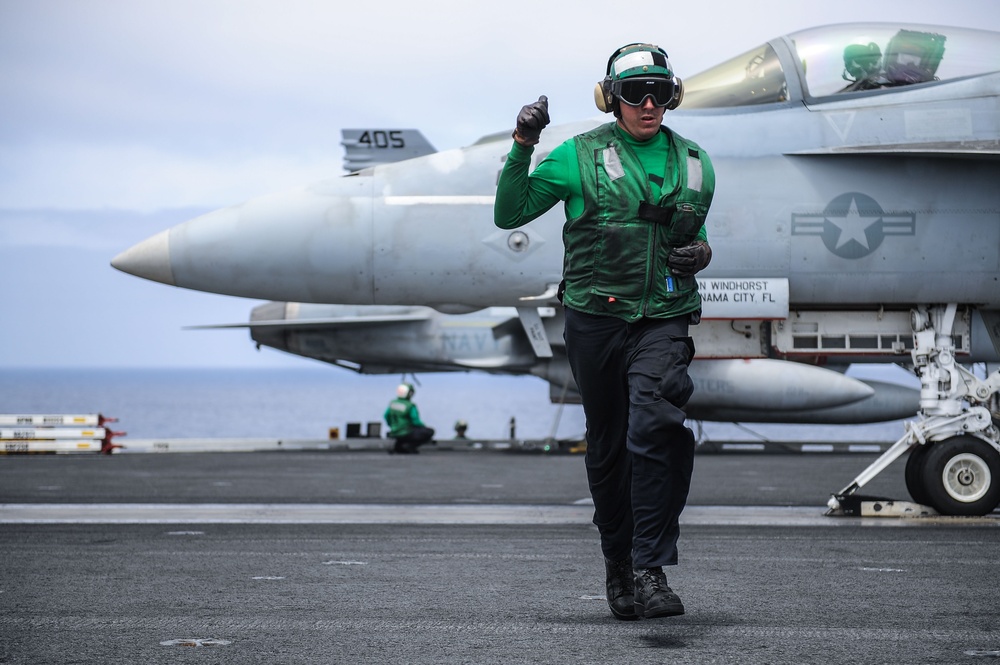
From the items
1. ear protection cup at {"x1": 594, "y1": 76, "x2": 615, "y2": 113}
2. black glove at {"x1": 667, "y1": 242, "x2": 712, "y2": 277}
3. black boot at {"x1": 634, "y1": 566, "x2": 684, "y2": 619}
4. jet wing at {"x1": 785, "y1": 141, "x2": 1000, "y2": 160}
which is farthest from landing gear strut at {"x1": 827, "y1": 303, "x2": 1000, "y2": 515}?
ear protection cup at {"x1": 594, "y1": 76, "x2": 615, "y2": 113}

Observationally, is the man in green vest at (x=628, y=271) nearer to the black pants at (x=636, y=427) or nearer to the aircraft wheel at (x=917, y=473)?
the black pants at (x=636, y=427)

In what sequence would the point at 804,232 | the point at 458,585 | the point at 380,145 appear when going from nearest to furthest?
the point at 458,585
the point at 804,232
the point at 380,145

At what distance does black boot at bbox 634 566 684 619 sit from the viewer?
141 inches

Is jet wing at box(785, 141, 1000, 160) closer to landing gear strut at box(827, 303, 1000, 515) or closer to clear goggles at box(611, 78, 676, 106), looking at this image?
landing gear strut at box(827, 303, 1000, 515)

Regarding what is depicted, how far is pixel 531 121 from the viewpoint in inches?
148

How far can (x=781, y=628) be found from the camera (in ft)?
11.7

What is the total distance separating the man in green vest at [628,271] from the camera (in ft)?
12.6

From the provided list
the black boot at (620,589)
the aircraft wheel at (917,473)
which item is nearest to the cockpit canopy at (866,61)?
the aircraft wheel at (917,473)

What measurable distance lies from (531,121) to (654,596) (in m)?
1.60

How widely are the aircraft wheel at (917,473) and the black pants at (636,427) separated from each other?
4087 mm

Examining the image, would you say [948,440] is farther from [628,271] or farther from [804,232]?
[628,271]

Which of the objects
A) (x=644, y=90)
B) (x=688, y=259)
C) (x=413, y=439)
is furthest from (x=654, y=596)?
(x=413, y=439)

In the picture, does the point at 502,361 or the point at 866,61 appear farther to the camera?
the point at 502,361

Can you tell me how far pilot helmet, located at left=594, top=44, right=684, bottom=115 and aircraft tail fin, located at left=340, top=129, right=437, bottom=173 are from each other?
837 inches
